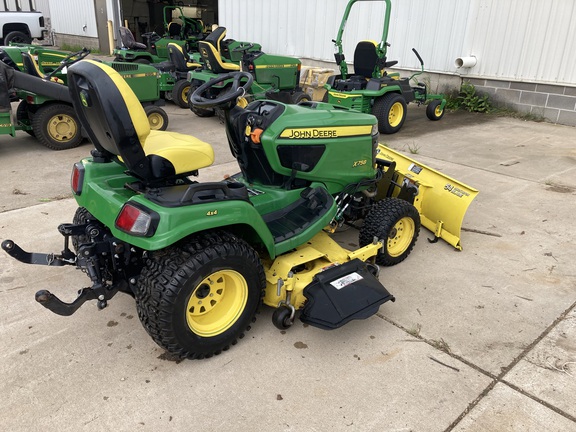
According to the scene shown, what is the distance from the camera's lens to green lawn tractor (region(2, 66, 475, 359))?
2207mm

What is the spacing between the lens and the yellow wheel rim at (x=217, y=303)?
243 centimetres

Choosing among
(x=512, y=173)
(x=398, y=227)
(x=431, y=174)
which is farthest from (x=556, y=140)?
(x=398, y=227)

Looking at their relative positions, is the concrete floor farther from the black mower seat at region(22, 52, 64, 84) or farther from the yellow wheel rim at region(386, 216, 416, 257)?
the black mower seat at region(22, 52, 64, 84)

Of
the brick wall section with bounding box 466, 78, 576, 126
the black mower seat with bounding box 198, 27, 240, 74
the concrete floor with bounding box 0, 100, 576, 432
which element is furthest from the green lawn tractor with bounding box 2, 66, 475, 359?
the brick wall section with bounding box 466, 78, 576, 126

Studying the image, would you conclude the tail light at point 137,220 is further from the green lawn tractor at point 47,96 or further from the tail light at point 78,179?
the green lawn tractor at point 47,96

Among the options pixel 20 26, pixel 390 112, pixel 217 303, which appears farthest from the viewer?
pixel 20 26

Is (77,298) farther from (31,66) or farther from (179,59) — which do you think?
(179,59)

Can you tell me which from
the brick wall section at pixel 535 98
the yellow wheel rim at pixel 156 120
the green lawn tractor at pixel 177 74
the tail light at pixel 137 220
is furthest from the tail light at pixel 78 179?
the brick wall section at pixel 535 98

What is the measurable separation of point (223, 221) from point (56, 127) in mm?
4995

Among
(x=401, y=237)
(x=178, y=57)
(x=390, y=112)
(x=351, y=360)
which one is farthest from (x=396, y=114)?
(x=351, y=360)

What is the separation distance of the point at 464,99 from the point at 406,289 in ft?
23.8

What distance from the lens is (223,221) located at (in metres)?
2.30

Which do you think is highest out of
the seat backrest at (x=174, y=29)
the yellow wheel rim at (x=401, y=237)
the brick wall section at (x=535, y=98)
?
the seat backrest at (x=174, y=29)

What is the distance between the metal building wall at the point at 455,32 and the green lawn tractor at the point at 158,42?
235 centimetres
